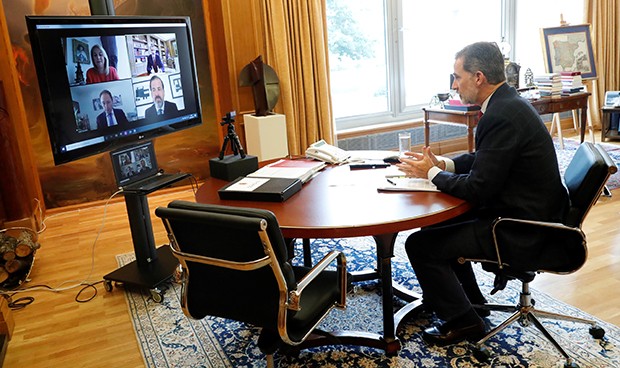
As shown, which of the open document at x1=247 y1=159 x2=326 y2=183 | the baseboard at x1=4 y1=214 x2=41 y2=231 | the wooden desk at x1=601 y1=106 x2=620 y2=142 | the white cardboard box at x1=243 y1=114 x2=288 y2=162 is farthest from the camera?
the wooden desk at x1=601 y1=106 x2=620 y2=142

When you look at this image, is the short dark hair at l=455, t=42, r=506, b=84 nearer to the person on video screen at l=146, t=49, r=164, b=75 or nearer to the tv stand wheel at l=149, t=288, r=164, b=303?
the person on video screen at l=146, t=49, r=164, b=75

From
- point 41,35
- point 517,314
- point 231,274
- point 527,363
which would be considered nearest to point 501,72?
point 517,314

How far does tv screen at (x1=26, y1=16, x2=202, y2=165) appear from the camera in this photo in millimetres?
2449

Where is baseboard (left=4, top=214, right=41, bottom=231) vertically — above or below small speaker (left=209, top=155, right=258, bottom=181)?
below

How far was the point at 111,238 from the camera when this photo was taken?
3904mm

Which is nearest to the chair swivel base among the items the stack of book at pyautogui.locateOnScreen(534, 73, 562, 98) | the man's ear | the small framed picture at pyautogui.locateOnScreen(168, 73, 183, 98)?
the man's ear

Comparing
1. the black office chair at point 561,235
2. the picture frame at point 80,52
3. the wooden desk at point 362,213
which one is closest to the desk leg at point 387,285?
the wooden desk at point 362,213

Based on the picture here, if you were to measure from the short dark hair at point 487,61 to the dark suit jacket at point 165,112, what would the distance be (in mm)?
1762

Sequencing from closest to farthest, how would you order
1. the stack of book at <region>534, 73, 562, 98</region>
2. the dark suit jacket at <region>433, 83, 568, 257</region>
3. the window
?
the dark suit jacket at <region>433, 83, 568, 257</region>, the stack of book at <region>534, 73, 562, 98</region>, the window

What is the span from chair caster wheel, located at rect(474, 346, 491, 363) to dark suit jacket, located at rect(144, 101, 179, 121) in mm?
2090

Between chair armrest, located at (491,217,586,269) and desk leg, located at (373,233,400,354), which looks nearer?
chair armrest, located at (491,217,586,269)

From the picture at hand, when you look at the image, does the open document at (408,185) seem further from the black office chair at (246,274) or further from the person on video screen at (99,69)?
the person on video screen at (99,69)

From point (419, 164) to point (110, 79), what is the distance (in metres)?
1.64

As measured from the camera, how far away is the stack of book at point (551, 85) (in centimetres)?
483
